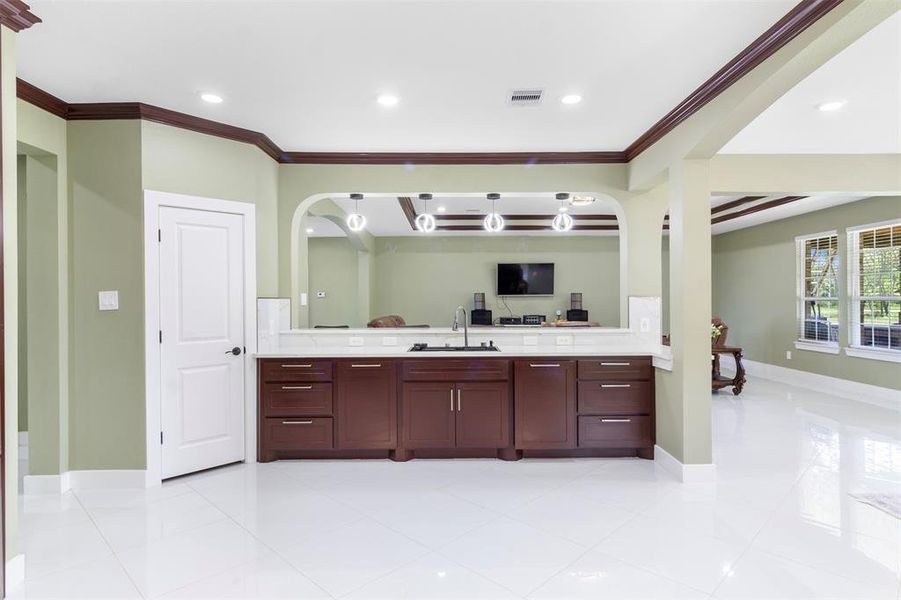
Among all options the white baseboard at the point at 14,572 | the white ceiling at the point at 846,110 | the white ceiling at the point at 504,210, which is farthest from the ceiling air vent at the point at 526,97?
the white baseboard at the point at 14,572

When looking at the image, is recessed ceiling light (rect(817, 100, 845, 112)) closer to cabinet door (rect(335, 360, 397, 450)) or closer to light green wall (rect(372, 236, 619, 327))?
cabinet door (rect(335, 360, 397, 450))

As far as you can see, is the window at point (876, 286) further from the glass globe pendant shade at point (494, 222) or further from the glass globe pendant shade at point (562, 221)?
the glass globe pendant shade at point (494, 222)

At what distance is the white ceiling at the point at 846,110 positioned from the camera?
241 centimetres

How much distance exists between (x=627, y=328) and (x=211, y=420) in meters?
3.55

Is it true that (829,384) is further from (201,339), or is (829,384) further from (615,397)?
(201,339)

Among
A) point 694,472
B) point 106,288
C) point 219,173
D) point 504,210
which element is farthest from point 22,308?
point 504,210

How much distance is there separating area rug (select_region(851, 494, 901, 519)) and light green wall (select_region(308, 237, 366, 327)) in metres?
7.39

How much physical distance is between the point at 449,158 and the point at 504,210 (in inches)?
A: 136

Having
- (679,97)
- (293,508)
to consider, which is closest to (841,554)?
(679,97)

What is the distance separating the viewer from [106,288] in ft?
10.1

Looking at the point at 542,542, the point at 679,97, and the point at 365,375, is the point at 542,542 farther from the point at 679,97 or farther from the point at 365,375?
the point at 679,97

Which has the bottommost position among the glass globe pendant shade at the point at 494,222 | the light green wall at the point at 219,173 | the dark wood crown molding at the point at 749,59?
the glass globe pendant shade at the point at 494,222

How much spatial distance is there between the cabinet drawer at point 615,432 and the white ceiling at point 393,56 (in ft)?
7.61

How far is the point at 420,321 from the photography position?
9.04m
